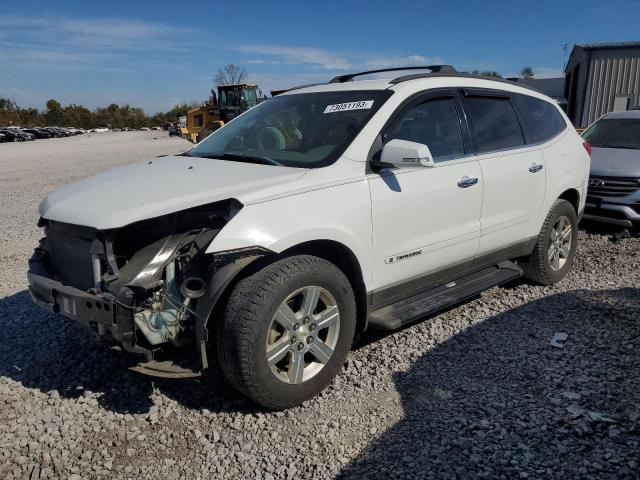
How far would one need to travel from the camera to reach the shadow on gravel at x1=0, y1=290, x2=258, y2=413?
134 inches

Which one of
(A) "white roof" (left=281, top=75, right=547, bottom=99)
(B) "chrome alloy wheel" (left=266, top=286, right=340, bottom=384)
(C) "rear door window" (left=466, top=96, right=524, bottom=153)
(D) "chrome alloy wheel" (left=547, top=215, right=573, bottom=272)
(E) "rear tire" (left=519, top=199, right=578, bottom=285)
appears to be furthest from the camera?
(D) "chrome alloy wheel" (left=547, top=215, right=573, bottom=272)

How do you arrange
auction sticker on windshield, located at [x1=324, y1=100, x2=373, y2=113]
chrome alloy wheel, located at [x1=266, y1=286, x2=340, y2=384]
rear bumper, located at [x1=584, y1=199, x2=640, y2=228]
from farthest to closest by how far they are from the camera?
rear bumper, located at [x1=584, y1=199, x2=640, y2=228], auction sticker on windshield, located at [x1=324, y1=100, x2=373, y2=113], chrome alloy wheel, located at [x1=266, y1=286, x2=340, y2=384]

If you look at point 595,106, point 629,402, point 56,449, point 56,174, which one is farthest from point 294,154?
point 595,106

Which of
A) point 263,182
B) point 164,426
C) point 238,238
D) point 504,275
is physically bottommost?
point 164,426

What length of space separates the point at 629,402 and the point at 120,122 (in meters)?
105

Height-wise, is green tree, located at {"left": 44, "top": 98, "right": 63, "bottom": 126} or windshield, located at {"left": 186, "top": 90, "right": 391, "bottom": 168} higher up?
green tree, located at {"left": 44, "top": 98, "right": 63, "bottom": 126}

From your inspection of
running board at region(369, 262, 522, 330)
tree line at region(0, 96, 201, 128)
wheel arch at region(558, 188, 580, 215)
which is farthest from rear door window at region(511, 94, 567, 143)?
tree line at region(0, 96, 201, 128)

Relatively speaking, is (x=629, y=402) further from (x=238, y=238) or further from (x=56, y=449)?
(x=56, y=449)

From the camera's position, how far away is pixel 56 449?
2.93 metres

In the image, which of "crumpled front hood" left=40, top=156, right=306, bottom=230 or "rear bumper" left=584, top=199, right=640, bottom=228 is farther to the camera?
"rear bumper" left=584, top=199, right=640, bottom=228

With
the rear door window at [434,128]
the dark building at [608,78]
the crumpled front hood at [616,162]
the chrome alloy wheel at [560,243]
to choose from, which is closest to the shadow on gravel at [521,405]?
the chrome alloy wheel at [560,243]

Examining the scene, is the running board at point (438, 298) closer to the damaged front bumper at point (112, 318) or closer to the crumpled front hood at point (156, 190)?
the crumpled front hood at point (156, 190)

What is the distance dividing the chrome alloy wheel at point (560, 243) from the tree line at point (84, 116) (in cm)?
8751

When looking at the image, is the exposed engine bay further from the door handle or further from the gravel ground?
the door handle
